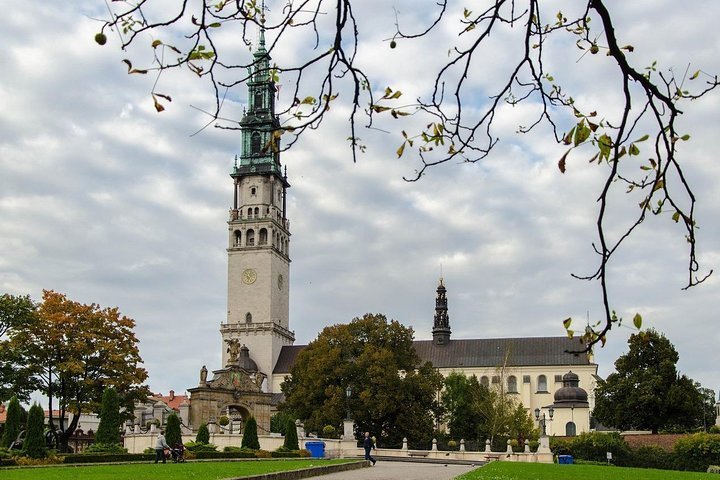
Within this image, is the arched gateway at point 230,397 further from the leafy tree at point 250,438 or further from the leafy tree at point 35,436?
the leafy tree at point 35,436

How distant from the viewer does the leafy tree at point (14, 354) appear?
47.1m

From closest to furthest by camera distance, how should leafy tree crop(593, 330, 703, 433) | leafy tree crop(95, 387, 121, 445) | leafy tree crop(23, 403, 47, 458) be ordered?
leafy tree crop(23, 403, 47, 458) < leafy tree crop(95, 387, 121, 445) < leafy tree crop(593, 330, 703, 433)

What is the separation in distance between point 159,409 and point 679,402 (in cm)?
5574

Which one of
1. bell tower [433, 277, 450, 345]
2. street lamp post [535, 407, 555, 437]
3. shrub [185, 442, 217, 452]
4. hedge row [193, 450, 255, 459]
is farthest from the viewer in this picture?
bell tower [433, 277, 450, 345]

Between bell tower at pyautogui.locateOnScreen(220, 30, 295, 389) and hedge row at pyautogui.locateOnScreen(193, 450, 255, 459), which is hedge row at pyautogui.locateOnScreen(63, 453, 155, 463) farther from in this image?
bell tower at pyautogui.locateOnScreen(220, 30, 295, 389)

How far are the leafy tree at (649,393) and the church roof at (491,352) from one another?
33.9 meters

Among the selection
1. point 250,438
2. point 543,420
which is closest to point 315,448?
point 250,438

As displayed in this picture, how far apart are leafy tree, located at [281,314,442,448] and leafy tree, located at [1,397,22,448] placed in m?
24.2

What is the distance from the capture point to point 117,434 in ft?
127

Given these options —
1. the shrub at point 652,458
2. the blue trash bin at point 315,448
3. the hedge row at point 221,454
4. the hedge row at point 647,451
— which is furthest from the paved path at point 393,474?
the shrub at point 652,458

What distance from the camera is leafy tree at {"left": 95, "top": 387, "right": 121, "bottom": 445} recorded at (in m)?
38.2

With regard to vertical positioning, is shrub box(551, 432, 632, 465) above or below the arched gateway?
below

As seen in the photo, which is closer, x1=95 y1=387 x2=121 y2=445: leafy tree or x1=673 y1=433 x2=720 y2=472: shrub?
x1=95 y1=387 x2=121 y2=445: leafy tree

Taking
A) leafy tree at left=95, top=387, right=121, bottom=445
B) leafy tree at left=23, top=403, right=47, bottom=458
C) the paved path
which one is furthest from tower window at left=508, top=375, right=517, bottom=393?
leafy tree at left=23, top=403, right=47, bottom=458
